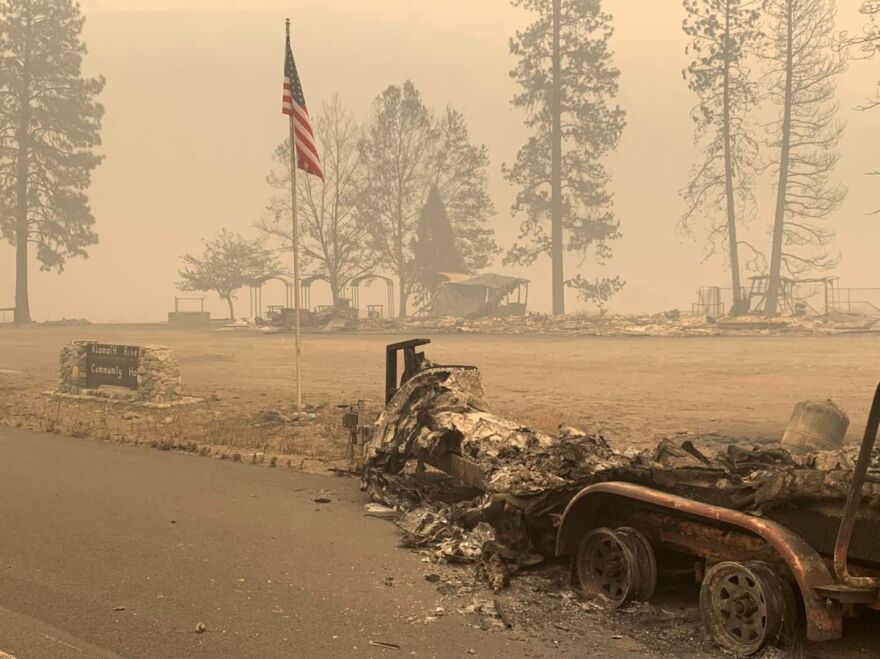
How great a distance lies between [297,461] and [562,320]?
121ft

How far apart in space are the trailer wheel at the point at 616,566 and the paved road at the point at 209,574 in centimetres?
40

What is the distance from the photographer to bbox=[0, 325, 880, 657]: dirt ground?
521cm

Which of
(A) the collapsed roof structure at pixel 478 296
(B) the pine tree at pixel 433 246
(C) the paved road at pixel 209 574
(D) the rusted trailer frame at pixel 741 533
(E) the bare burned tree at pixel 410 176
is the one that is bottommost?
(C) the paved road at pixel 209 574

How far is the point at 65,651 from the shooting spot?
433 cm

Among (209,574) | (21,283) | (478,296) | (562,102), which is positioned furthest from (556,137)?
(209,574)

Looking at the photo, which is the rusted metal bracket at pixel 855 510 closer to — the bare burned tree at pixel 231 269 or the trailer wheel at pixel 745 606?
the trailer wheel at pixel 745 606

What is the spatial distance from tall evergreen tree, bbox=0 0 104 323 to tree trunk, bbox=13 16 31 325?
0.07 metres

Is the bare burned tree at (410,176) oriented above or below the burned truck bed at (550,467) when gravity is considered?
above

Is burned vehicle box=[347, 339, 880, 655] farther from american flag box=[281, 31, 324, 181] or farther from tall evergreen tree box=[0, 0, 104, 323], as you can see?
tall evergreen tree box=[0, 0, 104, 323]

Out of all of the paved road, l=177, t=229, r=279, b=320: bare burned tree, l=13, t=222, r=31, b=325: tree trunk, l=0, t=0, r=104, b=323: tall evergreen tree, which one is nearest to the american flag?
the paved road

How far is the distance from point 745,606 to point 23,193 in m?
63.7

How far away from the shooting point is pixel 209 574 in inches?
222

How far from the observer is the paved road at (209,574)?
4488 millimetres

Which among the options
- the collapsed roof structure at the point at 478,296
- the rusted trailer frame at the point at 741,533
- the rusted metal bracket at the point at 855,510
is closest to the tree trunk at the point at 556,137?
the collapsed roof structure at the point at 478,296
